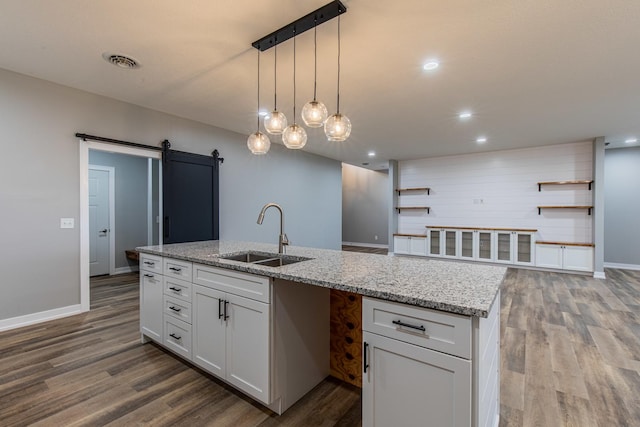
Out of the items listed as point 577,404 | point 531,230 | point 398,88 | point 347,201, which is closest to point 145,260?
point 398,88

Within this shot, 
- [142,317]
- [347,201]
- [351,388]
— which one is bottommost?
[351,388]

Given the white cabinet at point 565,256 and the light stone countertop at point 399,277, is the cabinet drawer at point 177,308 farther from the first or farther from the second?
the white cabinet at point 565,256

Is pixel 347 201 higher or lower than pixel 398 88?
lower

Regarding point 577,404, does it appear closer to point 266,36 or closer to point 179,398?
point 179,398

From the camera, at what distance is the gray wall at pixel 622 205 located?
6240mm

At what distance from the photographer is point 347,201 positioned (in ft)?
35.4

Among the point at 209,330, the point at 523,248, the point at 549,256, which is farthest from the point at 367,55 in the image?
the point at 549,256

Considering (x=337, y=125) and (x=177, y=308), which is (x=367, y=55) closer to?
(x=337, y=125)

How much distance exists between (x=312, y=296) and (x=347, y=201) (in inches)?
346

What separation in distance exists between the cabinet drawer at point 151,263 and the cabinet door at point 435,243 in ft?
21.1

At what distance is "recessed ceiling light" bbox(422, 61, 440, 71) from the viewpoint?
9.44ft

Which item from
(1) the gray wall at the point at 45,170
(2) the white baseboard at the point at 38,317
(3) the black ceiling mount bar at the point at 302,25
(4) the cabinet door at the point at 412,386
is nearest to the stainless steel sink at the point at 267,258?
(4) the cabinet door at the point at 412,386

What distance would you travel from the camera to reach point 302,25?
224 cm

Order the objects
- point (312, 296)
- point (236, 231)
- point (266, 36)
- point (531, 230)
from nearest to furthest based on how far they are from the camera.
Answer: point (312, 296) < point (266, 36) < point (236, 231) < point (531, 230)
